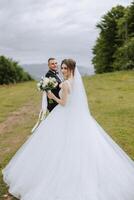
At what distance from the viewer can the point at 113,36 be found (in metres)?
67.8

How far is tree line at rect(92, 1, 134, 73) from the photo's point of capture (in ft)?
197

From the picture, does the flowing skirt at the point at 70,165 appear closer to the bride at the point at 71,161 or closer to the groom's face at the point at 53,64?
the bride at the point at 71,161

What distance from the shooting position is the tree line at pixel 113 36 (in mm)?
59938

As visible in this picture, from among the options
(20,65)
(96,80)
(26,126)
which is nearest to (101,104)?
(26,126)

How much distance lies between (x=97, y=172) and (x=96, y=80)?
28.9 meters

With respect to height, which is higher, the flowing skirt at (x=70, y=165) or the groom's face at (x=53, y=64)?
the groom's face at (x=53, y=64)

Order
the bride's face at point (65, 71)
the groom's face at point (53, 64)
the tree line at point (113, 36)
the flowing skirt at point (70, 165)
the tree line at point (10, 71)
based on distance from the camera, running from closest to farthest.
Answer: the flowing skirt at point (70, 165) → the bride's face at point (65, 71) → the groom's face at point (53, 64) → the tree line at point (10, 71) → the tree line at point (113, 36)

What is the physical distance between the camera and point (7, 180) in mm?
9531

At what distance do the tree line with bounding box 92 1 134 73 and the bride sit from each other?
49.0m

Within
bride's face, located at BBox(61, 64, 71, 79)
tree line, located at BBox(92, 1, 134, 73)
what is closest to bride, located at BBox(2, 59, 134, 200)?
bride's face, located at BBox(61, 64, 71, 79)

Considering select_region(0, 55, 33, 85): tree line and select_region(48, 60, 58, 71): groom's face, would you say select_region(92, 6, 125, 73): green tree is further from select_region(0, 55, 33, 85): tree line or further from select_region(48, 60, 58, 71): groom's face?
select_region(48, 60, 58, 71): groom's face

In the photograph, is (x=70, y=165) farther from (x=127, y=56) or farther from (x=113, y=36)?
(x=113, y=36)

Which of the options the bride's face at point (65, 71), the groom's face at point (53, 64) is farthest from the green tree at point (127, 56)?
the bride's face at point (65, 71)

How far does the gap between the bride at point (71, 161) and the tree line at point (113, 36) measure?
49018 millimetres
